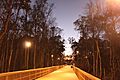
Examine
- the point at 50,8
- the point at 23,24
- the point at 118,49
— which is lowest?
the point at 118,49

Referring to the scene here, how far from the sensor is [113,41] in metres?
28.5

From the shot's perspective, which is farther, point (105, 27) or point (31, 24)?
point (31, 24)

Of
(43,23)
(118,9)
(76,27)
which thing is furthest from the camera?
(76,27)

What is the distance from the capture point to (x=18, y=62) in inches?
2258

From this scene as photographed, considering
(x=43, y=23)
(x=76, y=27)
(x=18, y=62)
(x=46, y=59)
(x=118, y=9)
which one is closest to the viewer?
(x=118, y=9)

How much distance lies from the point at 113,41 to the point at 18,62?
33728mm

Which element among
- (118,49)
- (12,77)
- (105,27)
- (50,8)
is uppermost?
(50,8)

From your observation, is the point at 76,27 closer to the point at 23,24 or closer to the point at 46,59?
the point at 23,24

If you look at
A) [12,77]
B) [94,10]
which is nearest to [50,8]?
[94,10]

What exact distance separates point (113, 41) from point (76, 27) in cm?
1979

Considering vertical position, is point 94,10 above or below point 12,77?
above

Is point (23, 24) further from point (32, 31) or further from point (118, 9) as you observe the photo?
point (118, 9)

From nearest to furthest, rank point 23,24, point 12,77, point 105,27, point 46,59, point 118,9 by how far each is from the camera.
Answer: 1. point 12,77
2. point 118,9
3. point 105,27
4. point 23,24
5. point 46,59

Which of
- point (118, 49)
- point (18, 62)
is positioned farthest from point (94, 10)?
point (18, 62)
